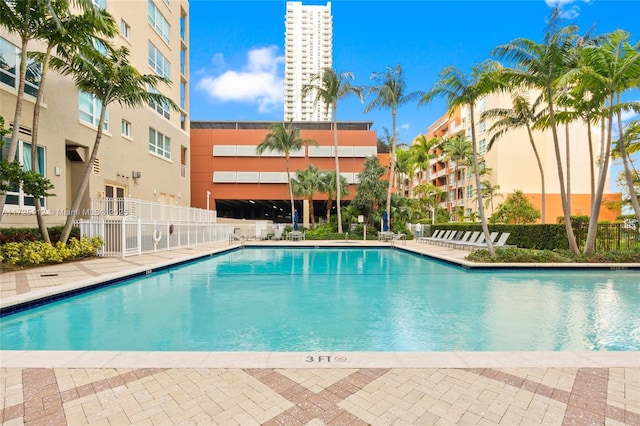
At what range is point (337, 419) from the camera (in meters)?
2.37

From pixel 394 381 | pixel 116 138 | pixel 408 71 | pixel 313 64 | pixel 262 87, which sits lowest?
pixel 394 381

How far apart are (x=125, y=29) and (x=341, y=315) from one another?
18620 mm

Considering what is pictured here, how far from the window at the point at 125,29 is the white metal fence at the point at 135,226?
918 centimetres

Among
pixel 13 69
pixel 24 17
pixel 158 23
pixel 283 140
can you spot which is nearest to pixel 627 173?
pixel 24 17

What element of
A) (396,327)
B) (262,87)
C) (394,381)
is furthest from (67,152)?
(262,87)

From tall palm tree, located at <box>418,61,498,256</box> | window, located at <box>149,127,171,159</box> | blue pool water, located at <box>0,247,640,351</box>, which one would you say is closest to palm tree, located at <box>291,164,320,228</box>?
window, located at <box>149,127,171,159</box>

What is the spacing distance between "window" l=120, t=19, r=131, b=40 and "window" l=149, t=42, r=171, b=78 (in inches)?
85.3

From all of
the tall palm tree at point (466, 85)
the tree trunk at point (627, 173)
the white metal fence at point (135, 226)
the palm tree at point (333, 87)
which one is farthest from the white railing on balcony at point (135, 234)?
the tree trunk at point (627, 173)

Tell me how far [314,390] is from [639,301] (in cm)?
787

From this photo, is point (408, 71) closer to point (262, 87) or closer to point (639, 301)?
point (639, 301)

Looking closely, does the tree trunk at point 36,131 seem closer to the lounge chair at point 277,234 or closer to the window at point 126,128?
the window at point 126,128

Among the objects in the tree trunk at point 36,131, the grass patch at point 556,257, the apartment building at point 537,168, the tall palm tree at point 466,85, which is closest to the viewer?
the tree trunk at point 36,131

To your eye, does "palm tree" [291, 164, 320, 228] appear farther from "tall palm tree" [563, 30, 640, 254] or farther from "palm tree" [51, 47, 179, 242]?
"tall palm tree" [563, 30, 640, 254]

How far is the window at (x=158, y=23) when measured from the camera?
1898 cm
